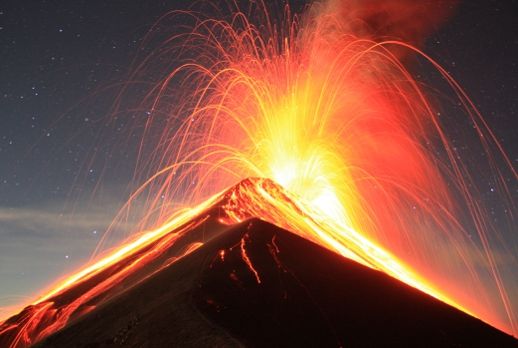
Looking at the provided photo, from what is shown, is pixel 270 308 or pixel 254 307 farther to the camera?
pixel 270 308

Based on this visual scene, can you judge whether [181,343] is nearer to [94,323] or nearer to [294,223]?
[94,323]

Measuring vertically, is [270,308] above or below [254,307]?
below

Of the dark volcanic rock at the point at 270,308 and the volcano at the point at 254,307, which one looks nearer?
the dark volcanic rock at the point at 270,308

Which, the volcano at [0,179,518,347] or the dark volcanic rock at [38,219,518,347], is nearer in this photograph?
the dark volcanic rock at [38,219,518,347]
